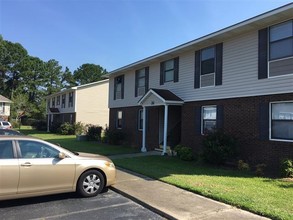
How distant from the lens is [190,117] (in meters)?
16.3

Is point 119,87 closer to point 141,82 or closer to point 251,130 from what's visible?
point 141,82

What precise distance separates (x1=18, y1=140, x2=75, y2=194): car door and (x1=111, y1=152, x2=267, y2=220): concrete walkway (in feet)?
5.57

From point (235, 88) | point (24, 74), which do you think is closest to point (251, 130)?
point (235, 88)

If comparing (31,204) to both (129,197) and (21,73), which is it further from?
(21,73)

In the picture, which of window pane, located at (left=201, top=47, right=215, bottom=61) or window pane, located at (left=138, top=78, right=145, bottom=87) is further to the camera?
window pane, located at (left=138, top=78, right=145, bottom=87)

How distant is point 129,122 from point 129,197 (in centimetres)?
1458

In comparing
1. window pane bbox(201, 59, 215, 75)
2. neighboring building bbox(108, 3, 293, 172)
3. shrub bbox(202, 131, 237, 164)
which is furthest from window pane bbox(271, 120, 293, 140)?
window pane bbox(201, 59, 215, 75)

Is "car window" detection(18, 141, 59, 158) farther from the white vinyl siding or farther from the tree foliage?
the tree foliage

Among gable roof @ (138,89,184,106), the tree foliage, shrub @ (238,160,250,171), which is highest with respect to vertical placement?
the tree foliage

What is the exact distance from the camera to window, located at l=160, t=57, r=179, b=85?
17.6 metres

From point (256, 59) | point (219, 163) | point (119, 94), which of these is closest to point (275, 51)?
point (256, 59)

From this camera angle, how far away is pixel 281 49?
11.7 metres

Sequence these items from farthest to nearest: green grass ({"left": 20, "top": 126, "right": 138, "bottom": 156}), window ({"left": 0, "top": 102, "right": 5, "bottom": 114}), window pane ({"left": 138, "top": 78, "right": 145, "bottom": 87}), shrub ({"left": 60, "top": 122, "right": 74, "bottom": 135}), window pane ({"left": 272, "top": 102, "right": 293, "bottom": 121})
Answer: window ({"left": 0, "top": 102, "right": 5, "bottom": 114})
shrub ({"left": 60, "top": 122, "right": 74, "bottom": 135})
window pane ({"left": 138, "top": 78, "right": 145, "bottom": 87})
green grass ({"left": 20, "top": 126, "right": 138, "bottom": 156})
window pane ({"left": 272, "top": 102, "right": 293, "bottom": 121})

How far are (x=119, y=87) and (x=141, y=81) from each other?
11.9 feet
